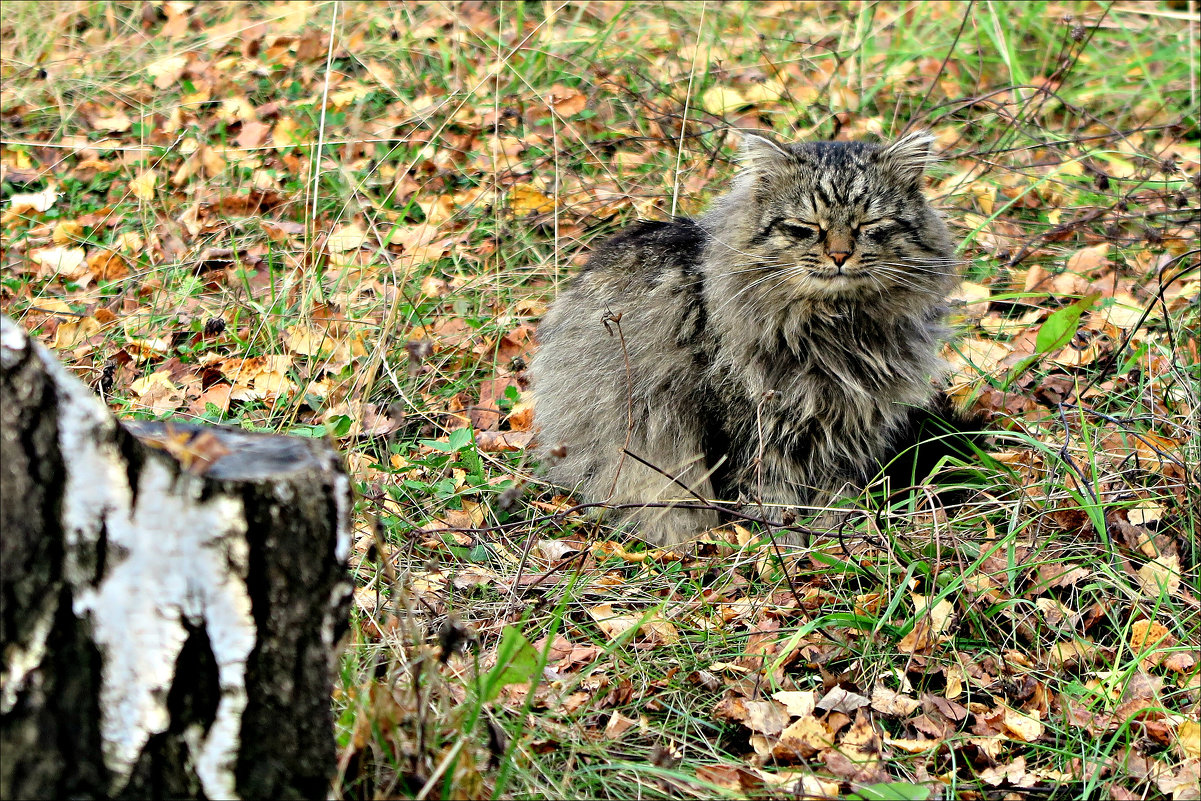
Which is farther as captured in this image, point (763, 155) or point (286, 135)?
point (286, 135)

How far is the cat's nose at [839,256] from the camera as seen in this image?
303cm

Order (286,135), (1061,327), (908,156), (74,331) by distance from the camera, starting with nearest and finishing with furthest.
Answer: (908,156) < (1061,327) < (74,331) < (286,135)

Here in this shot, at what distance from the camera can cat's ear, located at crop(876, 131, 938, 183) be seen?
10.3ft

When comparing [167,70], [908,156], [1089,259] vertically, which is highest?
[908,156]

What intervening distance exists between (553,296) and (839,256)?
1.38 meters

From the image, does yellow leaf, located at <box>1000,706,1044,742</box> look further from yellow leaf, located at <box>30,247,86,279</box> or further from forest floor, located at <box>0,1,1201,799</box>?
yellow leaf, located at <box>30,247,86,279</box>

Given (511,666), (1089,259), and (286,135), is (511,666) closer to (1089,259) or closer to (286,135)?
(1089,259)

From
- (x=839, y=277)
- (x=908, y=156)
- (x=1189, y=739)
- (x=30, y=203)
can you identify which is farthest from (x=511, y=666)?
(x=30, y=203)

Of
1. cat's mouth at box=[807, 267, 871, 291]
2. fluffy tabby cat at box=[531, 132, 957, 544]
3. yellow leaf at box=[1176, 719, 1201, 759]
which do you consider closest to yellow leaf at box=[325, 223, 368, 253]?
fluffy tabby cat at box=[531, 132, 957, 544]

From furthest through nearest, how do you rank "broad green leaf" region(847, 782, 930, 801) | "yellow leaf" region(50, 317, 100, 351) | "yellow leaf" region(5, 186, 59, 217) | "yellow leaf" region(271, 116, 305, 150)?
"yellow leaf" region(271, 116, 305, 150) < "yellow leaf" region(5, 186, 59, 217) < "yellow leaf" region(50, 317, 100, 351) < "broad green leaf" region(847, 782, 930, 801)

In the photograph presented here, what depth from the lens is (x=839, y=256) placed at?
3.03m

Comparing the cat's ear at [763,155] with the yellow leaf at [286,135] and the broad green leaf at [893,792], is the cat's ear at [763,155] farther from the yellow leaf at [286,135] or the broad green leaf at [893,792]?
the yellow leaf at [286,135]

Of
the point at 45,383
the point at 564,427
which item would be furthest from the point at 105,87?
the point at 45,383

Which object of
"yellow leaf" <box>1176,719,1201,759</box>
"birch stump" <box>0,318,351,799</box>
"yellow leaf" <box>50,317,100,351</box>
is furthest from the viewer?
"yellow leaf" <box>50,317,100,351</box>
